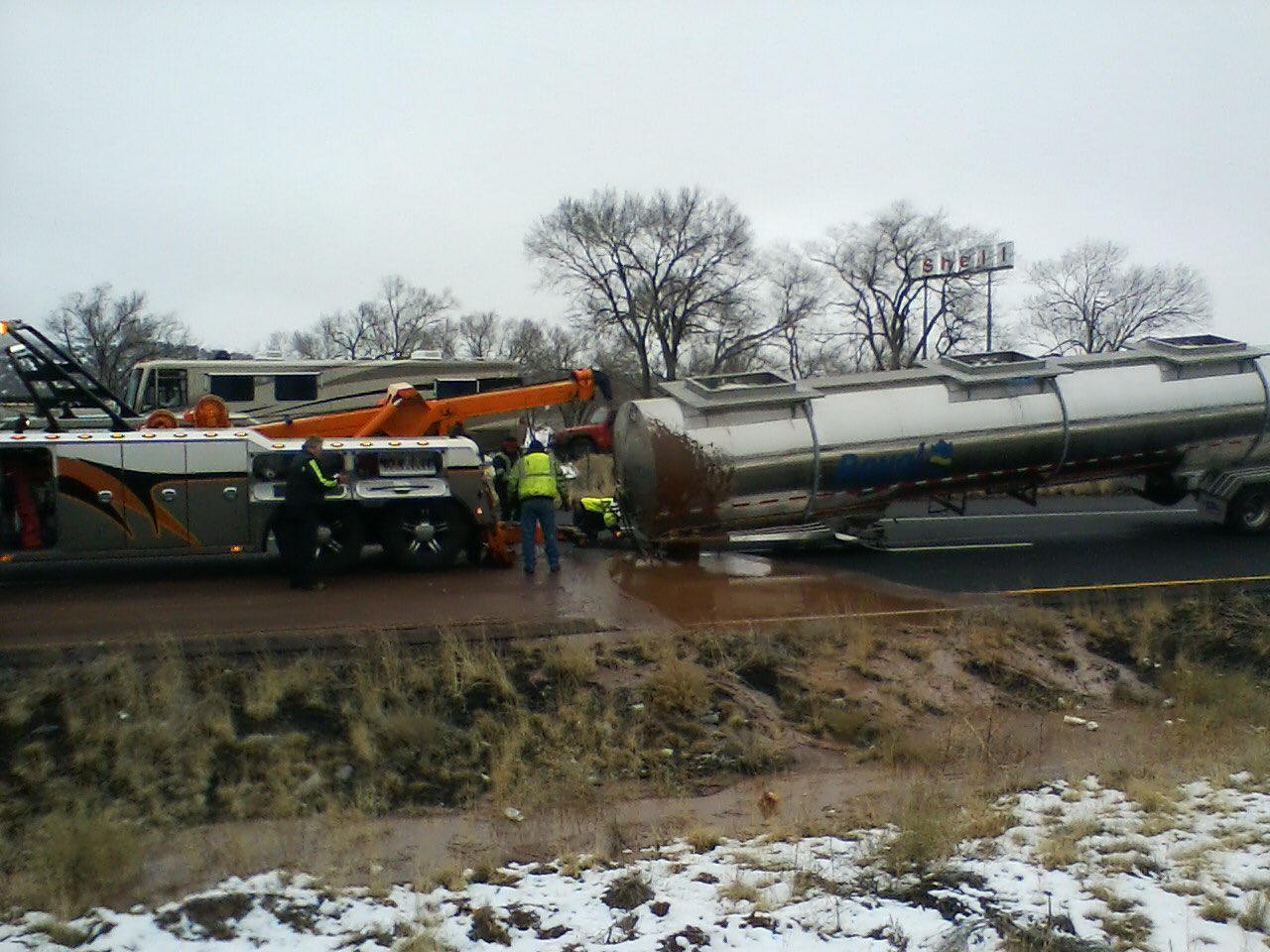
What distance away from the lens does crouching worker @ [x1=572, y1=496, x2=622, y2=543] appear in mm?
16609

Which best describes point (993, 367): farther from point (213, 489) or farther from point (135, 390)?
point (135, 390)

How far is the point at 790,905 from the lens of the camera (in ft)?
20.1

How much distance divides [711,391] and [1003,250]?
42.7 meters

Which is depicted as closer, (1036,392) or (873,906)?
(873,906)

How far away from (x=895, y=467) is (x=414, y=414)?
6.29 metres

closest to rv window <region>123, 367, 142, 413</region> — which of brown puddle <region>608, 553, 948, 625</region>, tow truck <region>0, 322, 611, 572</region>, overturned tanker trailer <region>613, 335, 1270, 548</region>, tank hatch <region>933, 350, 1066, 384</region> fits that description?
tow truck <region>0, 322, 611, 572</region>

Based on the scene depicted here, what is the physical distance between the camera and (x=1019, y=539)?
1745cm

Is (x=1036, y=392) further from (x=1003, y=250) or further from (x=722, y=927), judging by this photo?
(x=1003, y=250)

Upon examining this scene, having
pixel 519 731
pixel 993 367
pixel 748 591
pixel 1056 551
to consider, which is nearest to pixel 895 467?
pixel 993 367

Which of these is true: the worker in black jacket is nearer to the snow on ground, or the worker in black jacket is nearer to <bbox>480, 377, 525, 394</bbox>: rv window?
the snow on ground

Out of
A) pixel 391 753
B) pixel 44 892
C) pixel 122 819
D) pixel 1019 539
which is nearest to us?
pixel 44 892

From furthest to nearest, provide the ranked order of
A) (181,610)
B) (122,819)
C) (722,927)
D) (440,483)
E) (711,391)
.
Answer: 1. (711,391)
2. (440,483)
3. (181,610)
4. (122,819)
5. (722,927)

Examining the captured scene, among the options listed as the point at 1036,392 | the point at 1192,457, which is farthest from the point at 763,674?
the point at 1192,457

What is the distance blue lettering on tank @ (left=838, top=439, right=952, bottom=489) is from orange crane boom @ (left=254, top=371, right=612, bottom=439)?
149 inches
